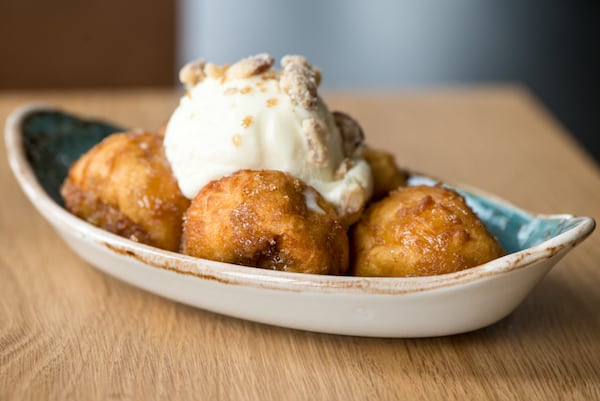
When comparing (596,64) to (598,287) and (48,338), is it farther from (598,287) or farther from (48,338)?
(48,338)

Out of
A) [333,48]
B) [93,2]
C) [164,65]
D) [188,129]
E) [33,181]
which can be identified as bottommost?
[333,48]

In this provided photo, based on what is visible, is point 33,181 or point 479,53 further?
point 479,53

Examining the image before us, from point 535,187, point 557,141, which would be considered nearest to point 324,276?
point 535,187

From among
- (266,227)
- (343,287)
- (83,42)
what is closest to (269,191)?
(266,227)

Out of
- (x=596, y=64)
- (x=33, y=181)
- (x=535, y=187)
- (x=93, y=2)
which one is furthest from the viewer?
(x=596, y=64)

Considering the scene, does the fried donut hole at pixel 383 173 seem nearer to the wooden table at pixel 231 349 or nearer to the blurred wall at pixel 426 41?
the wooden table at pixel 231 349

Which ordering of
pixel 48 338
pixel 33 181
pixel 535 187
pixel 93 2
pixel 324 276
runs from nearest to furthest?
1. pixel 324 276
2. pixel 48 338
3. pixel 33 181
4. pixel 535 187
5. pixel 93 2

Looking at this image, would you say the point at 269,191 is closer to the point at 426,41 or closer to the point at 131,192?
the point at 131,192
